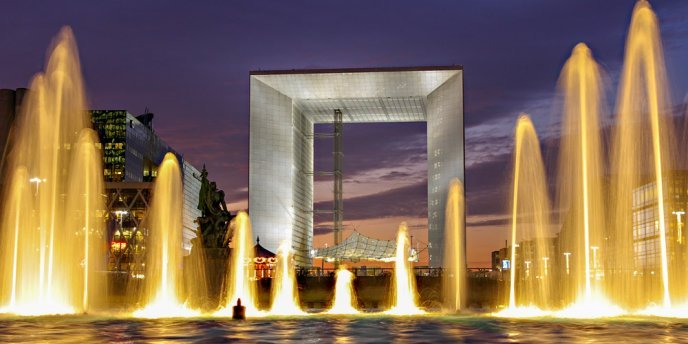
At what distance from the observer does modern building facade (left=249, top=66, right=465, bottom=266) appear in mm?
92500

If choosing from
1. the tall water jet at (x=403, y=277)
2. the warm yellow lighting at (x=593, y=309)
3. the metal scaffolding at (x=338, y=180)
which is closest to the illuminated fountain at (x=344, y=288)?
the tall water jet at (x=403, y=277)

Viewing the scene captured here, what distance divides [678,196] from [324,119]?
1650 inches

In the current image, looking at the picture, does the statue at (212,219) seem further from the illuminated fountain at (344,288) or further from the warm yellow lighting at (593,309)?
the warm yellow lighting at (593,309)

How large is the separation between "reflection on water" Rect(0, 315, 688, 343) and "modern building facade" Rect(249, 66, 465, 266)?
61330mm

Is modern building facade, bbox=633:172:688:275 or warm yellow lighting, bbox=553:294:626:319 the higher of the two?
modern building facade, bbox=633:172:688:275

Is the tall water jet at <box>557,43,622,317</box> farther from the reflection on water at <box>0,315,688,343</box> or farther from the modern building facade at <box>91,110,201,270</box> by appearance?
A: the modern building facade at <box>91,110,201,270</box>

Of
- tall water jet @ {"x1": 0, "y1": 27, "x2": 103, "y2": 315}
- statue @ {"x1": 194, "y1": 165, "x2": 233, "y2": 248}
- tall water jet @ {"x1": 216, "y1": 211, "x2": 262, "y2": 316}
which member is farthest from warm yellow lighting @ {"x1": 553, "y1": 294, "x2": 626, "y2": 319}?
tall water jet @ {"x1": 0, "y1": 27, "x2": 103, "y2": 315}

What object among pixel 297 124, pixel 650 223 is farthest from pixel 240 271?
pixel 650 223

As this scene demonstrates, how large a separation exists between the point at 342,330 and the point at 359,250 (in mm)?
72266

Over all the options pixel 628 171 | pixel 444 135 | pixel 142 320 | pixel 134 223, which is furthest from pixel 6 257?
pixel 134 223

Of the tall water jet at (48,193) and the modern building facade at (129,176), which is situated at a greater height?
the modern building facade at (129,176)

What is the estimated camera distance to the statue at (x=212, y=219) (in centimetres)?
4378

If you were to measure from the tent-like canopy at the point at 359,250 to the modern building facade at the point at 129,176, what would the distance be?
19.2m

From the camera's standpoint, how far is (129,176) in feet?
510
